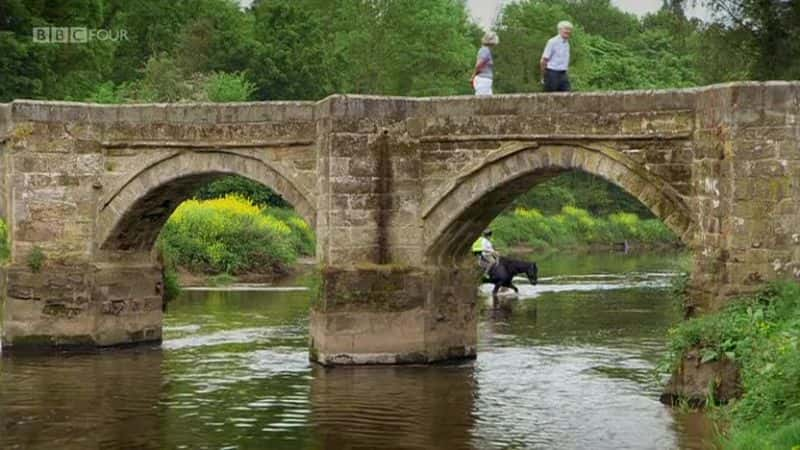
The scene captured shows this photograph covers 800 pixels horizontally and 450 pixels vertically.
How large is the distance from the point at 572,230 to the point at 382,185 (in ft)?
107

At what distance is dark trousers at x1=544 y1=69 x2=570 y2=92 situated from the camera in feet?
65.8

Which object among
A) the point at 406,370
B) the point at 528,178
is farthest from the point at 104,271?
the point at 528,178

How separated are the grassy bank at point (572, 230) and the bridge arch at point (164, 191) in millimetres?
24412

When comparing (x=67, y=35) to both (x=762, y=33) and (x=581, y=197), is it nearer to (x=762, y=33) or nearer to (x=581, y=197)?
(x=762, y=33)

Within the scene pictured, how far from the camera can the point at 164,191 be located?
71.6ft

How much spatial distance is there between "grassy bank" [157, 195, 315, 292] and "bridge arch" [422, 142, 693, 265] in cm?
1226

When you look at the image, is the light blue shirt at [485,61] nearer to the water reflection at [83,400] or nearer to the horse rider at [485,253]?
the water reflection at [83,400]

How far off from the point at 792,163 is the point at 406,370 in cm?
559

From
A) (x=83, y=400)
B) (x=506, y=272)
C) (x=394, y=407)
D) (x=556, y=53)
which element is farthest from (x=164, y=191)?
(x=506, y=272)

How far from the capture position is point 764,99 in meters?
16.9

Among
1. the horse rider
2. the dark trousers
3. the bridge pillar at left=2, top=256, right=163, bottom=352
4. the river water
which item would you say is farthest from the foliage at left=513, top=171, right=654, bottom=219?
the dark trousers

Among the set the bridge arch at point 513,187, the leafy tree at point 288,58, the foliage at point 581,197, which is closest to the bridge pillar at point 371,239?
the bridge arch at point 513,187

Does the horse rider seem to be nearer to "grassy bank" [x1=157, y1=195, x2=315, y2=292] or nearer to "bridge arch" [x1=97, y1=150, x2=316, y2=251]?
A: "grassy bank" [x1=157, y1=195, x2=315, y2=292]

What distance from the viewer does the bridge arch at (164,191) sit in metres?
20.8
